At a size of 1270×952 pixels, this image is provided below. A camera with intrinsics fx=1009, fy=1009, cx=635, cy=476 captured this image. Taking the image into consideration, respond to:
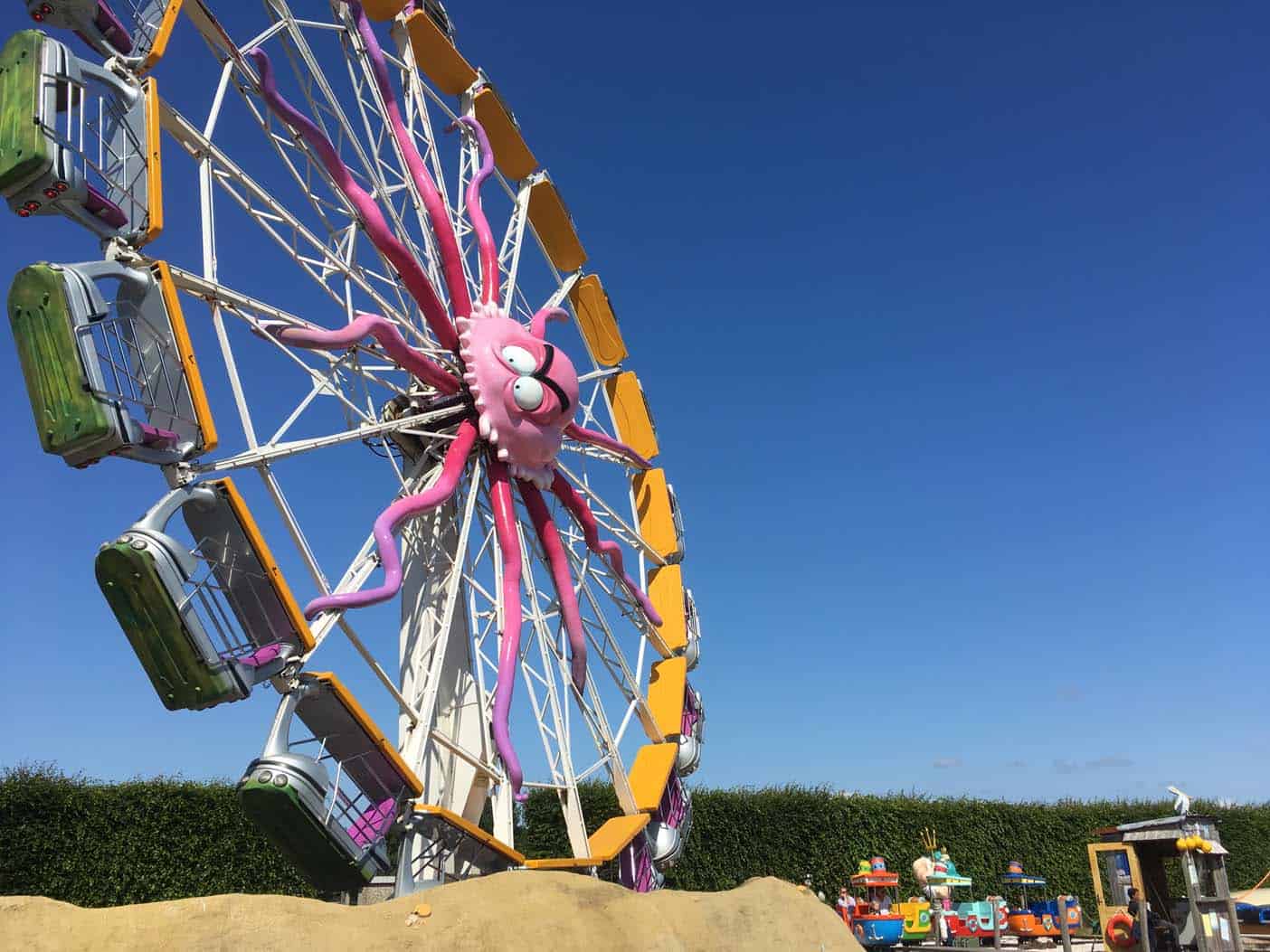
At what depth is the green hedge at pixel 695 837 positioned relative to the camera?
44.1ft

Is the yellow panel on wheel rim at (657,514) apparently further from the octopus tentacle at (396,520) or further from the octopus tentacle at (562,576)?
the octopus tentacle at (396,520)

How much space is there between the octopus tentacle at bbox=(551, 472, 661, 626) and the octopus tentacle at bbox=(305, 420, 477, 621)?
2016 millimetres

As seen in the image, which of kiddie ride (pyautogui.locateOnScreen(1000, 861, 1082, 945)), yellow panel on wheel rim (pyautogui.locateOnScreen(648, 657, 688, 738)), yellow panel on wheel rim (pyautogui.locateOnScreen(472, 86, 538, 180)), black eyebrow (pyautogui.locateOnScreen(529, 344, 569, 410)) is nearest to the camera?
black eyebrow (pyautogui.locateOnScreen(529, 344, 569, 410))

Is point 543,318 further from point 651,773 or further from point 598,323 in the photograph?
point 651,773

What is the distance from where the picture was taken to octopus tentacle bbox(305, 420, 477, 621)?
342 inches

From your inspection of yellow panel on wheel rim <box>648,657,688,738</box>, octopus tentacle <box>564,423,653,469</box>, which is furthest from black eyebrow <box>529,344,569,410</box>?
yellow panel on wheel rim <box>648,657,688,738</box>

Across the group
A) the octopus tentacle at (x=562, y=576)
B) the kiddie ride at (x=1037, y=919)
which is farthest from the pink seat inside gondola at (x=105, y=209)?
the kiddie ride at (x=1037, y=919)

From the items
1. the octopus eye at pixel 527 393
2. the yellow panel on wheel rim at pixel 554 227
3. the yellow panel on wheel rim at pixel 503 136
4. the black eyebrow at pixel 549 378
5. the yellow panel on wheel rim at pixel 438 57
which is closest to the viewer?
the octopus eye at pixel 527 393

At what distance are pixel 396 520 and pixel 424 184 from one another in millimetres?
4190

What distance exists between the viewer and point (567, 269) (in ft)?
50.3

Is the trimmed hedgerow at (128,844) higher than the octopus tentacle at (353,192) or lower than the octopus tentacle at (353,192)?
lower

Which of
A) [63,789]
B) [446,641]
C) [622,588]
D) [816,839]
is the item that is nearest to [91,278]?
[446,641]

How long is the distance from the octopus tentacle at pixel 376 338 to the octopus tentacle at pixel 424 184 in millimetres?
901

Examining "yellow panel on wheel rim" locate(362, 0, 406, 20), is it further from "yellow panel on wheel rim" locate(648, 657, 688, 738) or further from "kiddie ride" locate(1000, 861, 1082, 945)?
"kiddie ride" locate(1000, 861, 1082, 945)
